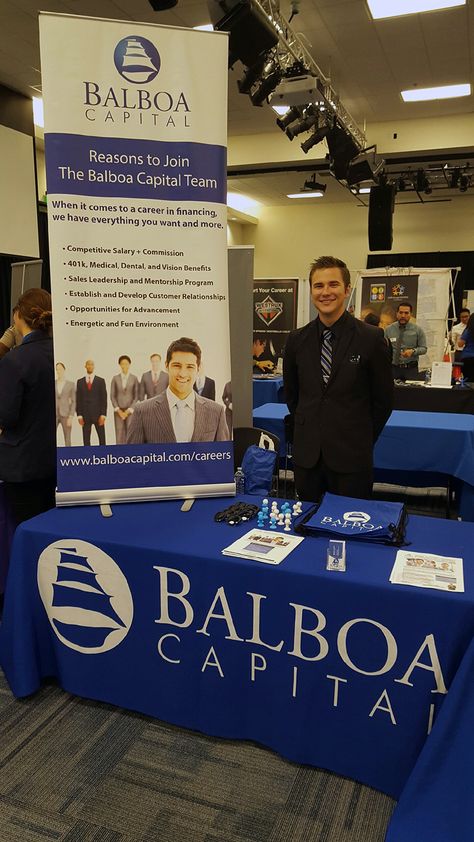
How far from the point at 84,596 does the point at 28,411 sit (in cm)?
95

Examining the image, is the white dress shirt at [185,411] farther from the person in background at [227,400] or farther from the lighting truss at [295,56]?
the lighting truss at [295,56]

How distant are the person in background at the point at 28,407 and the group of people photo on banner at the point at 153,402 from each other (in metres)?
0.46

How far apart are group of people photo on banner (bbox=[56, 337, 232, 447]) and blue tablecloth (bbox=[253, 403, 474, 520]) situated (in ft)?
5.94

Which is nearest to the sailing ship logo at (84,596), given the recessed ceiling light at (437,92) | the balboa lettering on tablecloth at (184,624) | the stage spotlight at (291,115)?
the balboa lettering on tablecloth at (184,624)

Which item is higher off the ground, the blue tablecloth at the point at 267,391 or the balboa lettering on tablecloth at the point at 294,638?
the blue tablecloth at the point at 267,391

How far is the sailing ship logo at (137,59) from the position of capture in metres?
1.93

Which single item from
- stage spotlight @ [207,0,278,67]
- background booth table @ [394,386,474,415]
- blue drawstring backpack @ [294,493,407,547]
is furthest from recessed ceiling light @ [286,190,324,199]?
blue drawstring backpack @ [294,493,407,547]

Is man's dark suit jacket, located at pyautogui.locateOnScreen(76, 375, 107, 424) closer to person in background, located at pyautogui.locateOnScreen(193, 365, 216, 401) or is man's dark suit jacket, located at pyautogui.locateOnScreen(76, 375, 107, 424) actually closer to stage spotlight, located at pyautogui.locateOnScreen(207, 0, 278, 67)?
person in background, located at pyautogui.locateOnScreen(193, 365, 216, 401)

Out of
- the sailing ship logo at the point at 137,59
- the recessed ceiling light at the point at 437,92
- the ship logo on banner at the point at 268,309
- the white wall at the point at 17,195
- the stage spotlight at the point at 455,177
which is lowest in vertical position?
the ship logo on banner at the point at 268,309

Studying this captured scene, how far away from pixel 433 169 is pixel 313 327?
8011 millimetres

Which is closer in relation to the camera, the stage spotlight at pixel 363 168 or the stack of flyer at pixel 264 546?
the stack of flyer at pixel 264 546

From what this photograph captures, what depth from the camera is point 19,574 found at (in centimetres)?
189

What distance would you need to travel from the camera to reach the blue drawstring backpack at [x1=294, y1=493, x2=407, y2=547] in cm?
174

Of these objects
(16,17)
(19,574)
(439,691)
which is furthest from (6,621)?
(16,17)
